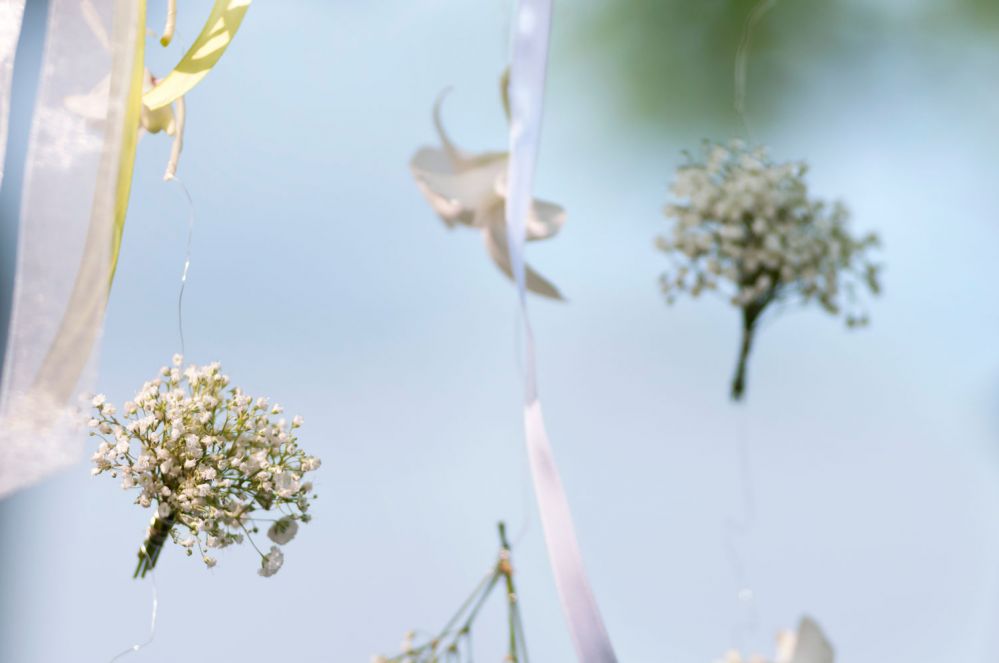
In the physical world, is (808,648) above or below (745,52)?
below

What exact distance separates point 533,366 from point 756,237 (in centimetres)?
35

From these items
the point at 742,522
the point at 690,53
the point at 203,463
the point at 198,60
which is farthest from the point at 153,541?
the point at 690,53

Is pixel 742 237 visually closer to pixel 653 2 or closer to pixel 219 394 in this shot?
pixel 219 394

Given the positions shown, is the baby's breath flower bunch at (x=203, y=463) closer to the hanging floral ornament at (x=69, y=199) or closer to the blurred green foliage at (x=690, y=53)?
the hanging floral ornament at (x=69, y=199)

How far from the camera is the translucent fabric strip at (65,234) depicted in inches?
18.7

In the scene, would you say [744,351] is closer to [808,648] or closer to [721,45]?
[808,648]

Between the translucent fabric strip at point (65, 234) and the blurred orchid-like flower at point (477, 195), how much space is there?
22cm

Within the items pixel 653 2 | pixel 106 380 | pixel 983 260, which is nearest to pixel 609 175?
pixel 653 2

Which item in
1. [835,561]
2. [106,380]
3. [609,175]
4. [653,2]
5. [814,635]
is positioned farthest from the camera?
[653,2]

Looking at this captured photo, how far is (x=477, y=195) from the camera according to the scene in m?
0.66

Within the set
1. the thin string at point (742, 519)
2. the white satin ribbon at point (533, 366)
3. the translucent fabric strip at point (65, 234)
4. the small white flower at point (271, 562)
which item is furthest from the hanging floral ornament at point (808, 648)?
the thin string at point (742, 519)

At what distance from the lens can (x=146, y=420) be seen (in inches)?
18.6

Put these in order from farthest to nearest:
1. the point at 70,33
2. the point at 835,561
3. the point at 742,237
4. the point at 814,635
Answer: the point at 835,561 < the point at 742,237 < the point at 70,33 < the point at 814,635

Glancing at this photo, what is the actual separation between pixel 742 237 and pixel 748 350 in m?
0.11
